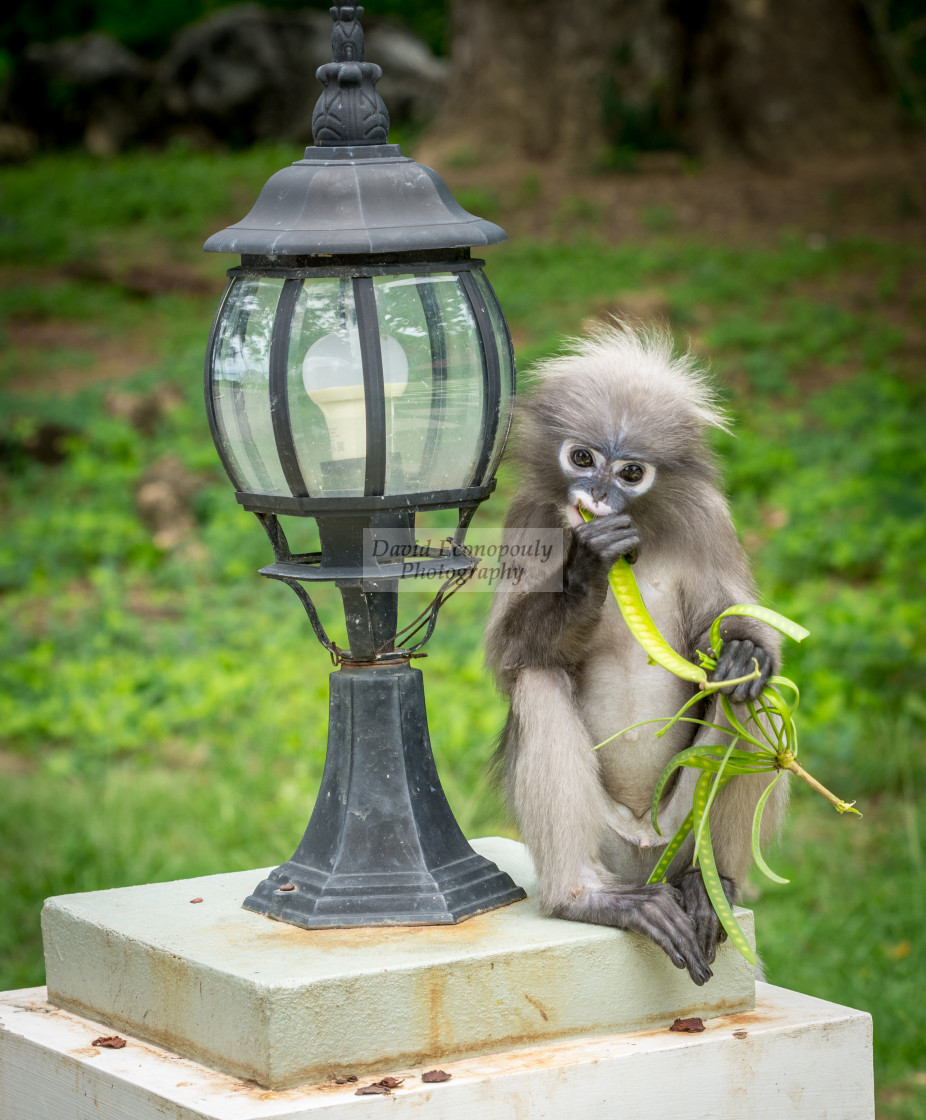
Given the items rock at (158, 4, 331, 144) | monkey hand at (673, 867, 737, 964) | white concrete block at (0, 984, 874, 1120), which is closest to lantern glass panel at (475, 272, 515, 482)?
monkey hand at (673, 867, 737, 964)

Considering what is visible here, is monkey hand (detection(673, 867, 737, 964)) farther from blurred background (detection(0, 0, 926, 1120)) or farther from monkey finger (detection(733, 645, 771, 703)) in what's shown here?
blurred background (detection(0, 0, 926, 1120))

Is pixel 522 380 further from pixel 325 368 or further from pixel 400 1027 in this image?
pixel 400 1027

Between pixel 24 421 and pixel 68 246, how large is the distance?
15.4 ft

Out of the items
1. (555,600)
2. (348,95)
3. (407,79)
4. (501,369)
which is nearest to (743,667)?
(555,600)

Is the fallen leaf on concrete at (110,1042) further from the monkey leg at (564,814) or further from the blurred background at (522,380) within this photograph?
the blurred background at (522,380)

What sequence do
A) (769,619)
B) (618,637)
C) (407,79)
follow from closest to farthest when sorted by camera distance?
(769,619), (618,637), (407,79)

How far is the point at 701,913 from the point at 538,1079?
1.54 ft

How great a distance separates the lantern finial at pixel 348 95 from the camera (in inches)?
110

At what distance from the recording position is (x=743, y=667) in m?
2.79

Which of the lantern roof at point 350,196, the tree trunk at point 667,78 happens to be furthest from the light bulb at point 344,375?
the tree trunk at point 667,78

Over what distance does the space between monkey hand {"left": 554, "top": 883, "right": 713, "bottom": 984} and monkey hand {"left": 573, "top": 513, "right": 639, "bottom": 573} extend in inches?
25.4

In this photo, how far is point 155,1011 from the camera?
2.81 m

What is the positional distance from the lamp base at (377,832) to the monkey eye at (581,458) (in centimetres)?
55

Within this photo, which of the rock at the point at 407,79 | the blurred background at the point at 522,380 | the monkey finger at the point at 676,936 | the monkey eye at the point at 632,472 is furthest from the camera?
the rock at the point at 407,79
